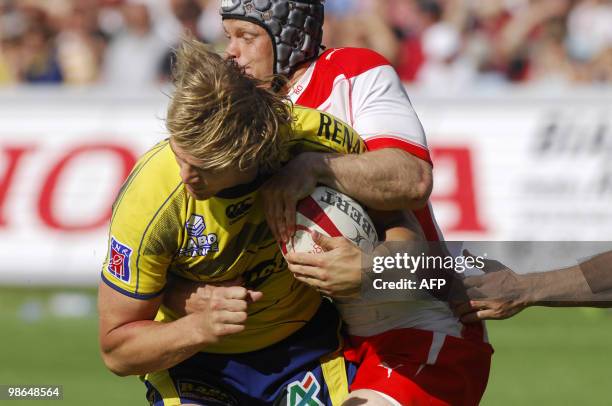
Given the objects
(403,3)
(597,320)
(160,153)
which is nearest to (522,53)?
(403,3)

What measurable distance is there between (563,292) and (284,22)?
1.84m

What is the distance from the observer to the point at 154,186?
15.1 ft

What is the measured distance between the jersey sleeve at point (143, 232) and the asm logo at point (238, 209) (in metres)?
0.24

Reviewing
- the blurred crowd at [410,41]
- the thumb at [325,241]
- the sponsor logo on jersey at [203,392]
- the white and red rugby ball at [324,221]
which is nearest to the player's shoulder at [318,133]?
the white and red rugby ball at [324,221]

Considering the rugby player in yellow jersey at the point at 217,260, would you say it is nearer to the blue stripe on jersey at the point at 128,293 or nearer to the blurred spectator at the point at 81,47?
the blue stripe on jersey at the point at 128,293

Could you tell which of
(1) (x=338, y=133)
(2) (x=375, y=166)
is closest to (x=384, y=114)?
(1) (x=338, y=133)

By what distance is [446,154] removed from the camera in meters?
11.7

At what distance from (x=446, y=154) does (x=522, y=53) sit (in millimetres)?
3702

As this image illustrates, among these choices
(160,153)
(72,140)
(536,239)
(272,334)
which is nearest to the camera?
(160,153)

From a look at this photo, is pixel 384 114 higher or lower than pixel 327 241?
higher

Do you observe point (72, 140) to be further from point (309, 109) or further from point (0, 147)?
point (309, 109)

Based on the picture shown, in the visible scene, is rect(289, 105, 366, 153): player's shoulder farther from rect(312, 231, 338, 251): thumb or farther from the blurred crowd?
the blurred crowd

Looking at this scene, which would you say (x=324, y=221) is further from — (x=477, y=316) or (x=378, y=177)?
(x=477, y=316)

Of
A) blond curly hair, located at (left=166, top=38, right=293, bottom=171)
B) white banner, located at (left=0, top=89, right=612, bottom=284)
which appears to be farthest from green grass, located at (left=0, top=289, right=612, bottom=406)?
blond curly hair, located at (left=166, top=38, right=293, bottom=171)
